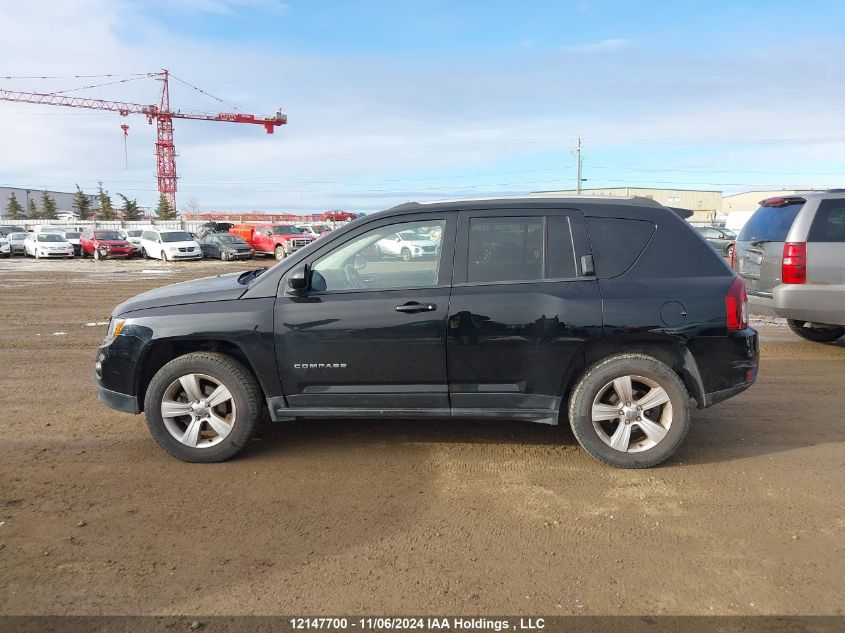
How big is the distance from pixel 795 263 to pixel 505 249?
4537 millimetres

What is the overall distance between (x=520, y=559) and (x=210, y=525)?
1.71 metres

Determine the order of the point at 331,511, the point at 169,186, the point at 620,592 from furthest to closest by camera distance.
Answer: the point at 169,186, the point at 331,511, the point at 620,592

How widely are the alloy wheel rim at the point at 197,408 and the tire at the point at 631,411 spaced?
2.36 m

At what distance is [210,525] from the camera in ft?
11.7

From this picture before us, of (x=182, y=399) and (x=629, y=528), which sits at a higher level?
(x=182, y=399)

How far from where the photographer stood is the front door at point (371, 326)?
4227 millimetres

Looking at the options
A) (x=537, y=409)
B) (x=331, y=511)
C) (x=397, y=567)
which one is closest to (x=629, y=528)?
(x=537, y=409)

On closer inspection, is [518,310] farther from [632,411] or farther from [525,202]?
[632,411]

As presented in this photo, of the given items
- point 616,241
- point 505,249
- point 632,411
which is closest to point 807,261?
point 616,241

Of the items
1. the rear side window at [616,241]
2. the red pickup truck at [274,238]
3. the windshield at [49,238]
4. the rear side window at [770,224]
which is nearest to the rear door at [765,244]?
the rear side window at [770,224]

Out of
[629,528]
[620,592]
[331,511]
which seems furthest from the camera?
[331,511]

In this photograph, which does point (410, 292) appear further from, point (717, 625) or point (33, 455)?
point (33, 455)

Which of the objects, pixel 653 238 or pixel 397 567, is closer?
pixel 397 567

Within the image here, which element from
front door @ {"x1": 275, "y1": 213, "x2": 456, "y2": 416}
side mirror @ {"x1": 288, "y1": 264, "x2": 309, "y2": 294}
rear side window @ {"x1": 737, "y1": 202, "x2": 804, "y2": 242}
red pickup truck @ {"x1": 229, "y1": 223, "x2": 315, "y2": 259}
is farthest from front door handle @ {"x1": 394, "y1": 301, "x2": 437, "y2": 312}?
red pickup truck @ {"x1": 229, "y1": 223, "x2": 315, "y2": 259}
